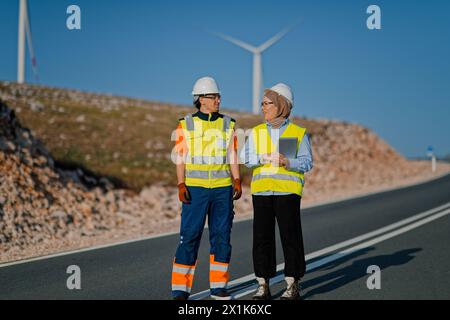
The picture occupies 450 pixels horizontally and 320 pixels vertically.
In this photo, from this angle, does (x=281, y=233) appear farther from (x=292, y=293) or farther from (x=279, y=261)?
(x=279, y=261)

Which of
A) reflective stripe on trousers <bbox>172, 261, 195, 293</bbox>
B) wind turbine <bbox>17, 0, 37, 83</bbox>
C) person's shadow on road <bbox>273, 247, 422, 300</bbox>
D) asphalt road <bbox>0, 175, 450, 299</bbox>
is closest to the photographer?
reflective stripe on trousers <bbox>172, 261, 195, 293</bbox>

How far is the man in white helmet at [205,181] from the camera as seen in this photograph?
19.2 feet

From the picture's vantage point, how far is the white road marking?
673cm

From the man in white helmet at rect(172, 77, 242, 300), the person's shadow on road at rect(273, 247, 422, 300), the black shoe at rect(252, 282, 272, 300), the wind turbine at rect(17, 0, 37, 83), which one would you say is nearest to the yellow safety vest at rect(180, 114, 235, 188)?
the man in white helmet at rect(172, 77, 242, 300)

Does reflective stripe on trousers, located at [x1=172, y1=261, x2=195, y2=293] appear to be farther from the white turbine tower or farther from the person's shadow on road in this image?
the white turbine tower

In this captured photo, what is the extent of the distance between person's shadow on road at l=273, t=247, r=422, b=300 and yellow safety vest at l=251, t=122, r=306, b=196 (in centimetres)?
112

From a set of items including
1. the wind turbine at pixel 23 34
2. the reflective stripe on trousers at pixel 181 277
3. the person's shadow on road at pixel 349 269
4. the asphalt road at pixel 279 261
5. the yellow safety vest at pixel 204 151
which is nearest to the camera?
the yellow safety vest at pixel 204 151

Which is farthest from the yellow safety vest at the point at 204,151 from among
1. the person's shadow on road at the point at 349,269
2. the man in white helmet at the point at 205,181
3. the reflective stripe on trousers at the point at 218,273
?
the person's shadow on road at the point at 349,269

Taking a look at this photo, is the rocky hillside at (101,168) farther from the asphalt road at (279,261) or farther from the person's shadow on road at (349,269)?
the person's shadow on road at (349,269)

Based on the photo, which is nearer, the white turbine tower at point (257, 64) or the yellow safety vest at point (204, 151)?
the yellow safety vest at point (204, 151)

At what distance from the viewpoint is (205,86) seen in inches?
233

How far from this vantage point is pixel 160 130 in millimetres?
35250

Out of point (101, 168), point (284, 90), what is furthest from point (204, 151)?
point (101, 168)
